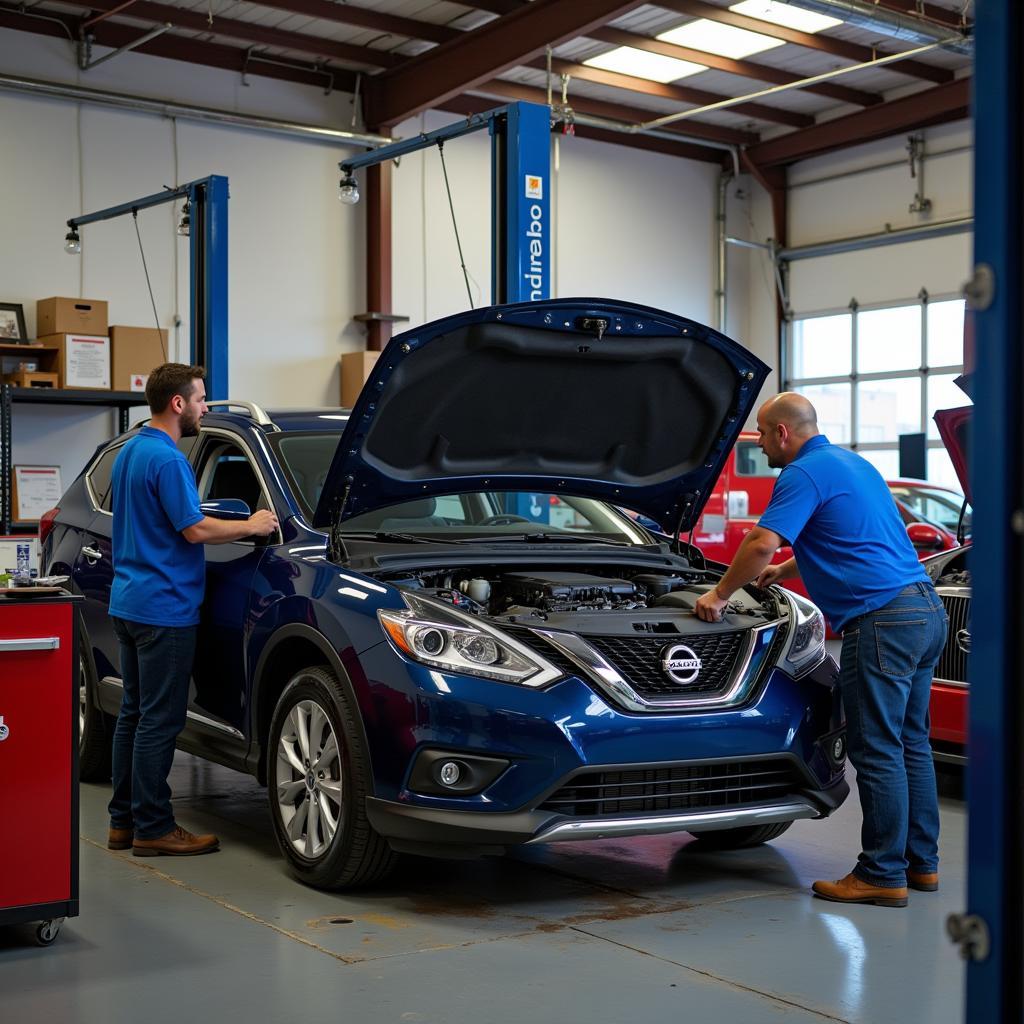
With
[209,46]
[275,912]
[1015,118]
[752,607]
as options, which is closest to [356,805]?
[275,912]

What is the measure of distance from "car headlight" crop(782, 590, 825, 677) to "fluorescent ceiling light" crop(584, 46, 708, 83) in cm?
1211

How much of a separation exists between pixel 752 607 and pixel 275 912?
1.89m

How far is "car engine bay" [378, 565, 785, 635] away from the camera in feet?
14.7

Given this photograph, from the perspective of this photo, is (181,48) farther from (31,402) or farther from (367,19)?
(31,402)

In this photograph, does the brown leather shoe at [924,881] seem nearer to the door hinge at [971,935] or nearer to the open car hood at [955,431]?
the open car hood at [955,431]

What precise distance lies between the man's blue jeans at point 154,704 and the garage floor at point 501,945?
0.66 feet

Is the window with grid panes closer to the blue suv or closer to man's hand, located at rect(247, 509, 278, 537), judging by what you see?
the blue suv

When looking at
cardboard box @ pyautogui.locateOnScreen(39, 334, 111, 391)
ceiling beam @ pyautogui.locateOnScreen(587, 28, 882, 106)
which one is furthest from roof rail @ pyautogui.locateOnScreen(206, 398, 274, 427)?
ceiling beam @ pyautogui.locateOnScreen(587, 28, 882, 106)

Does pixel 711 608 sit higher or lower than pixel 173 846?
higher

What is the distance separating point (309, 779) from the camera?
4570mm

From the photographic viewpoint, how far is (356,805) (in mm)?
4309

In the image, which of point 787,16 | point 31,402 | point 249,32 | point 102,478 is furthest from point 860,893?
point 249,32

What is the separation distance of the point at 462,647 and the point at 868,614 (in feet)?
4.34

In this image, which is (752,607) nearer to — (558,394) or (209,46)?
(558,394)
